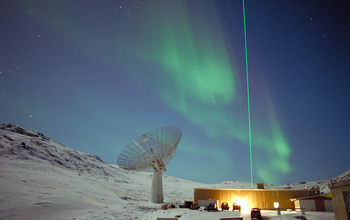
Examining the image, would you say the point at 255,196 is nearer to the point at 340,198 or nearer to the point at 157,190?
the point at 157,190

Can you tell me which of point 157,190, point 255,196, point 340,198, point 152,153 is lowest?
point 255,196

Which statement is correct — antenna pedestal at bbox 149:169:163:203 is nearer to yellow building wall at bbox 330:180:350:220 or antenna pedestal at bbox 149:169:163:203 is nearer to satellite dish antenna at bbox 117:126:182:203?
satellite dish antenna at bbox 117:126:182:203

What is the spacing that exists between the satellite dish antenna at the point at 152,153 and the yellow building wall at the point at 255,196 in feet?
27.2

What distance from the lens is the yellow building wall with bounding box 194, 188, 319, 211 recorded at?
3731cm

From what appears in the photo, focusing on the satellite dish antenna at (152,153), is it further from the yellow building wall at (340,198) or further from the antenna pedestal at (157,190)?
the yellow building wall at (340,198)

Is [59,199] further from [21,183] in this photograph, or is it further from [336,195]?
[336,195]

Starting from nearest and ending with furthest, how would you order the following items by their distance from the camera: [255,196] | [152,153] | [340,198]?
1. [340,198]
2. [255,196]
3. [152,153]

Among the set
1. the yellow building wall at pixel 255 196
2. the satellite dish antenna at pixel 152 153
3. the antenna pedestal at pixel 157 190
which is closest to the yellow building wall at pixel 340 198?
the yellow building wall at pixel 255 196

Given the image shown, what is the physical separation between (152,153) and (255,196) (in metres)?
20.2

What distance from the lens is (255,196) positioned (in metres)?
39.1

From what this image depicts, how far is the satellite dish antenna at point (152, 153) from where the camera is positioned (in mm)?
42562

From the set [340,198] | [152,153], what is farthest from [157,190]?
[340,198]

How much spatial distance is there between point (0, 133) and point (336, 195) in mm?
72500

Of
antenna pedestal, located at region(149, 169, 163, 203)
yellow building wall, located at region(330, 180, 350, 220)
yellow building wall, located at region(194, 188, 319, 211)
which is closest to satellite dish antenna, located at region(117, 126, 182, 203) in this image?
antenna pedestal, located at region(149, 169, 163, 203)
